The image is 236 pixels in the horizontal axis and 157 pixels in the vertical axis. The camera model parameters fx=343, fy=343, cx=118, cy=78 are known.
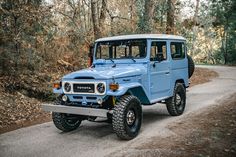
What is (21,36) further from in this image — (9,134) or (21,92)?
(9,134)

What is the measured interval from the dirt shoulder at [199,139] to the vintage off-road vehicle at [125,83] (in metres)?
0.71

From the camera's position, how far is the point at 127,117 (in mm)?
7609

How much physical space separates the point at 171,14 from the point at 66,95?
56.0 feet

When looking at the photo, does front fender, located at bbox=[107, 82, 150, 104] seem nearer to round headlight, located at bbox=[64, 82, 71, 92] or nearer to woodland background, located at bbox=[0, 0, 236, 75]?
round headlight, located at bbox=[64, 82, 71, 92]

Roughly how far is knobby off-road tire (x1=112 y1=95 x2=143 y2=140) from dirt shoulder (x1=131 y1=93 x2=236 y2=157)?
0.48m

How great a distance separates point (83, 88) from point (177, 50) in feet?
12.5

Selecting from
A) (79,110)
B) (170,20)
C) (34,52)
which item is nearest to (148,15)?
(170,20)

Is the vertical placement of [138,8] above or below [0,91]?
above

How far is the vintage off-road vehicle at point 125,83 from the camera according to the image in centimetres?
749

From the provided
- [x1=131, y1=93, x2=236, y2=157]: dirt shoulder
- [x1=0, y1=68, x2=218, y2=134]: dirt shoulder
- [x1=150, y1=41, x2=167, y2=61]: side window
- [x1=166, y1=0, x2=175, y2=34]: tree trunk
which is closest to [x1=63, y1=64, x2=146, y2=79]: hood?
[x1=150, y1=41, x2=167, y2=61]: side window

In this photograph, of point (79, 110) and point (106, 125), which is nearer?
point (79, 110)

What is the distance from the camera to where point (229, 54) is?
1432 inches

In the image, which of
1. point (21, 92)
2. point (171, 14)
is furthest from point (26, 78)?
point (171, 14)

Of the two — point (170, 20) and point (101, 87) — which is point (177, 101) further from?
point (170, 20)
